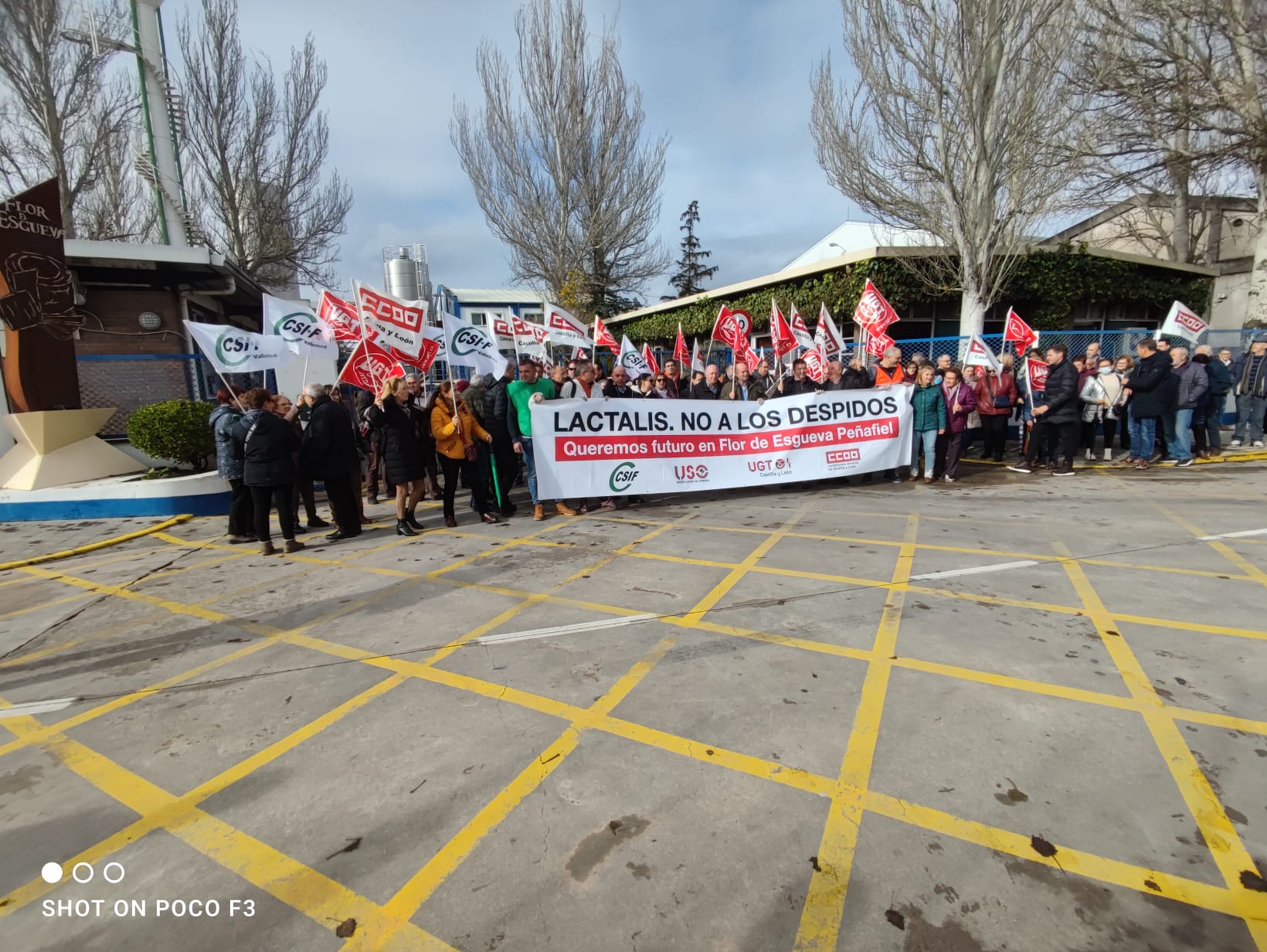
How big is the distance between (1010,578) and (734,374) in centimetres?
550

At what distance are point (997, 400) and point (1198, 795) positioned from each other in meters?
9.19

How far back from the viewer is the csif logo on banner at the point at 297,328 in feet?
28.2

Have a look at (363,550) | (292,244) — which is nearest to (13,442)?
(363,550)

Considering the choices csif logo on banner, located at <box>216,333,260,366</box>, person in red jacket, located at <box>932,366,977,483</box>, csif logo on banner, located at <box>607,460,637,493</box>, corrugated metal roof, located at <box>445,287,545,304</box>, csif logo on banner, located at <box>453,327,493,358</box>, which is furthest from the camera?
corrugated metal roof, located at <box>445,287,545,304</box>

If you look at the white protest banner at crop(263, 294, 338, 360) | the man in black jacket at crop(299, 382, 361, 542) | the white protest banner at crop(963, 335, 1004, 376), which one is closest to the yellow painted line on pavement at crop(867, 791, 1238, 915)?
the man in black jacket at crop(299, 382, 361, 542)

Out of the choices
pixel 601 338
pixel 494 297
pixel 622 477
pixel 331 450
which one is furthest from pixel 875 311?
pixel 494 297

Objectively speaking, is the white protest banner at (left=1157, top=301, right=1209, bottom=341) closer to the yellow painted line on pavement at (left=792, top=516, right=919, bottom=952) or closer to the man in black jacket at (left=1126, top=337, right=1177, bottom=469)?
the man in black jacket at (left=1126, top=337, right=1177, bottom=469)

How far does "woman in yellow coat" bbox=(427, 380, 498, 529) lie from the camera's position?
7.04 meters

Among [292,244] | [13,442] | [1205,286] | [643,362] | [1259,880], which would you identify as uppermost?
[292,244]

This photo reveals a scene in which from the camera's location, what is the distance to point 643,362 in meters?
12.2

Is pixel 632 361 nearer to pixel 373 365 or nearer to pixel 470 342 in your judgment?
pixel 470 342

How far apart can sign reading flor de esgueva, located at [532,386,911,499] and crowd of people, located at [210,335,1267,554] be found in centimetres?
33

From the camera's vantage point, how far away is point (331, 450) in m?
6.65

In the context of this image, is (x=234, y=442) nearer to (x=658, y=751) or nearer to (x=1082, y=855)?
(x=658, y=751)
